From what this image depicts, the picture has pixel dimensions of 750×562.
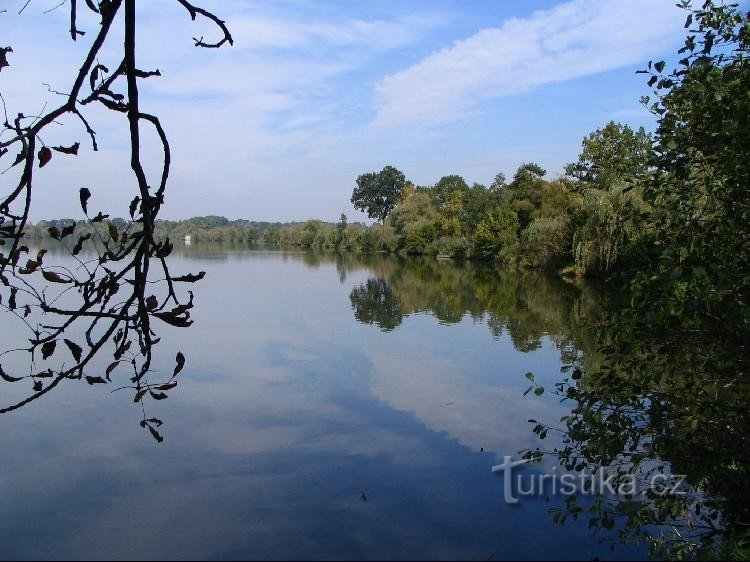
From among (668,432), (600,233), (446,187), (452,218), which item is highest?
(446,187)

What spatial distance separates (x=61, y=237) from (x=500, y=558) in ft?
12.9

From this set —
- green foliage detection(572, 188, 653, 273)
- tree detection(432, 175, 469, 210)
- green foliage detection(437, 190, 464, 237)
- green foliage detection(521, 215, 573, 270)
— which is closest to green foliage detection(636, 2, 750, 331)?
green foliage detection(572, 188, 653, 273)

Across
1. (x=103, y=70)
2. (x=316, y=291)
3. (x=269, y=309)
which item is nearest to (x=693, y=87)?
(x=103, y=70)

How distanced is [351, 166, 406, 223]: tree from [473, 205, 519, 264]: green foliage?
3606 centimetres

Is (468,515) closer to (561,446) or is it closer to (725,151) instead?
(561,446)

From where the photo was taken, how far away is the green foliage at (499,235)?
1486 inches

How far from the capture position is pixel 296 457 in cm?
630

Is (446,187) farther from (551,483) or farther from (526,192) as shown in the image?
(551,483)

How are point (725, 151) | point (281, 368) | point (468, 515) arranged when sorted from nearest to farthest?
point (725, 151) → point (468, 515) → point (281, 368)

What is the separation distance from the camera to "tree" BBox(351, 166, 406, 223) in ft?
255

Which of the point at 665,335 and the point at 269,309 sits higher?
the point at 665,335

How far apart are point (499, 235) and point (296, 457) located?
34721 millimetres

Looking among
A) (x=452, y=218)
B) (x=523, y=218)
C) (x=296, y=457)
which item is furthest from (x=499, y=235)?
(x=296, y=457)

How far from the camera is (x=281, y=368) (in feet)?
33.3
